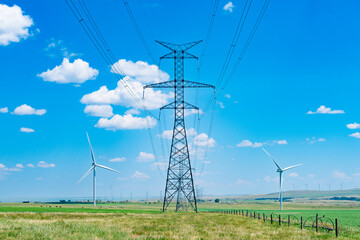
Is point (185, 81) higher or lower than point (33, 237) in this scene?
higher

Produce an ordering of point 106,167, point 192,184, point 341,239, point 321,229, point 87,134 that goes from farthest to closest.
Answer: point 106,167, point 87,134, point 192,184, point 321,229, point 341,239

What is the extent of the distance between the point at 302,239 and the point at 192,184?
4893cm

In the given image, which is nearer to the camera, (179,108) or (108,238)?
(108,238)

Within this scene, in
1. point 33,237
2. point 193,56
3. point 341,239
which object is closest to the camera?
point 33,237

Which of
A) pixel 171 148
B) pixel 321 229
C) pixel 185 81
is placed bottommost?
pixel 321 229

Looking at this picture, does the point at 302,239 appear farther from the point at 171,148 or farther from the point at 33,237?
the point at 171,148

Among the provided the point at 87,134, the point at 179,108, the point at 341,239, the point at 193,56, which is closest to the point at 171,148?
the point at 179,108

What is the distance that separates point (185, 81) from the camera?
70.8 meters

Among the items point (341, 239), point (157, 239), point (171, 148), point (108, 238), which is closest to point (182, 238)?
point (157, 239)

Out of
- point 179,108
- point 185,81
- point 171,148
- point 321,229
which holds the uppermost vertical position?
point 185,81

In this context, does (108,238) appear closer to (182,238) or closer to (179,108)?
(182,238)

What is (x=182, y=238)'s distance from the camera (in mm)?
26734

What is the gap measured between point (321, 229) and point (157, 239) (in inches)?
790

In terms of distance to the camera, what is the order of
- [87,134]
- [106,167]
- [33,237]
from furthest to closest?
[106,167]
[87,134]
[33,237]
